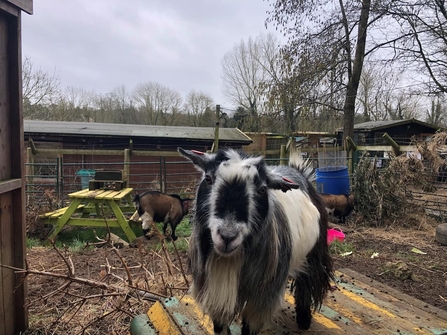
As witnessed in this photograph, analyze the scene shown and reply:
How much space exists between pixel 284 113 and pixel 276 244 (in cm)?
1012

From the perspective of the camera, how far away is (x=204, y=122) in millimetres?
29641

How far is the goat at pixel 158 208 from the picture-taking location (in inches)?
268

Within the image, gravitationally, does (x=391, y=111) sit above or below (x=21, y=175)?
above

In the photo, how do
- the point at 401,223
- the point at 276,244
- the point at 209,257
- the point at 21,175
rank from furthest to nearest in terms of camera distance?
the point at 401,223 → the point at 21,175 → the point at 276,244 → the point at 209,257

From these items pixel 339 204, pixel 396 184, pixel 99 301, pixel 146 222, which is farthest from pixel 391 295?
pixel 396 184

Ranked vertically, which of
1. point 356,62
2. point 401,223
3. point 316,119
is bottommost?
point 401,223

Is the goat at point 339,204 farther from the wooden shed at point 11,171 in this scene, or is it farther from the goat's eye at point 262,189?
the wooden shed at point 11,171

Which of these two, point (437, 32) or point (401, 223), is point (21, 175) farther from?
point (437, 32)

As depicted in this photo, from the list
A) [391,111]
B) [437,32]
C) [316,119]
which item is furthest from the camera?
[391,111]

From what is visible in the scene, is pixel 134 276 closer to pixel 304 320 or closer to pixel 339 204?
pixel 304 320

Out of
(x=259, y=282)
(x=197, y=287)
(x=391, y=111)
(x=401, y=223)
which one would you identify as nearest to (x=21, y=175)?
(x=197, y=287)

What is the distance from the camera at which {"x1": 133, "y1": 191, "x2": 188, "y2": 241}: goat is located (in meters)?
6.82

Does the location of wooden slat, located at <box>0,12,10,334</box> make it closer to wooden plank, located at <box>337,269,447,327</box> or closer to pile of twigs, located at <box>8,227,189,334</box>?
pile of twigs, located at <box>8,227,189,334</box>

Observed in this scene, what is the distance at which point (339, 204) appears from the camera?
762 cm
